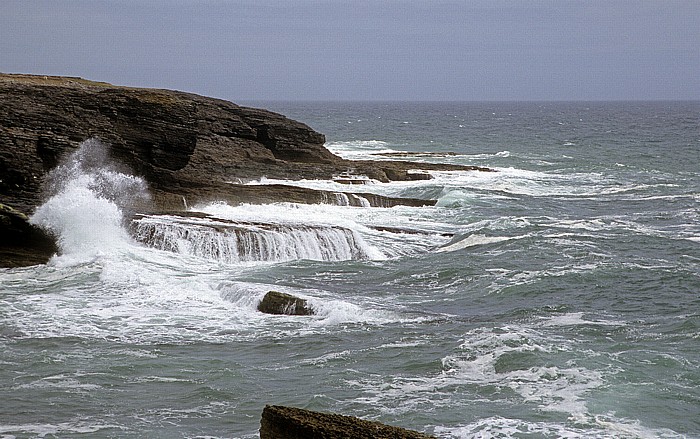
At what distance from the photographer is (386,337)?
52.0 ft

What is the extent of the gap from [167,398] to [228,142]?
2242 centimetres

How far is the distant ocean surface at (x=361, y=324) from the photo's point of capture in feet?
40.4

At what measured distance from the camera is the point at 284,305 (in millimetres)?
17531

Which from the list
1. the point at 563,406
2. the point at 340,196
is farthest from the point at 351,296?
the point at 340,196

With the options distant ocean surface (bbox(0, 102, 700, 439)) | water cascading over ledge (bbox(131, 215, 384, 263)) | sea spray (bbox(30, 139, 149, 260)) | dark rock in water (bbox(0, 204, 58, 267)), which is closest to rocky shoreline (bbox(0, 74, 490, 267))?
dark rock in water (bbox(0, 204, 58, 267))

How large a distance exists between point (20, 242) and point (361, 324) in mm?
8918

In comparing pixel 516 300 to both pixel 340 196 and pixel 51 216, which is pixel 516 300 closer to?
pixel 51 216

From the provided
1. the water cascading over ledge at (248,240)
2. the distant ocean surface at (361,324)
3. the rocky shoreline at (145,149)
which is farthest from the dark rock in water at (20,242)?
the water cascading over ledge at (248,240)

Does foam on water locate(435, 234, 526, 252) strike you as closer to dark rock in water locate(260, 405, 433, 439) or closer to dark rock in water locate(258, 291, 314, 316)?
dark rock in water locate(258, 291, 314, 316)

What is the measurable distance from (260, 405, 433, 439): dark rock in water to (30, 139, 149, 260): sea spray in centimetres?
1511

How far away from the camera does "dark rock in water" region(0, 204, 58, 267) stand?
20984mm

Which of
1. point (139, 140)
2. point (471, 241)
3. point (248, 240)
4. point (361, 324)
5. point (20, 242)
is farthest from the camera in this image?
point (139, 140)

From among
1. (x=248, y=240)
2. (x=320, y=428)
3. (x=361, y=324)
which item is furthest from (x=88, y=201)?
(x=320, y=428)

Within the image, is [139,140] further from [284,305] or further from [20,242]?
[284,305]
